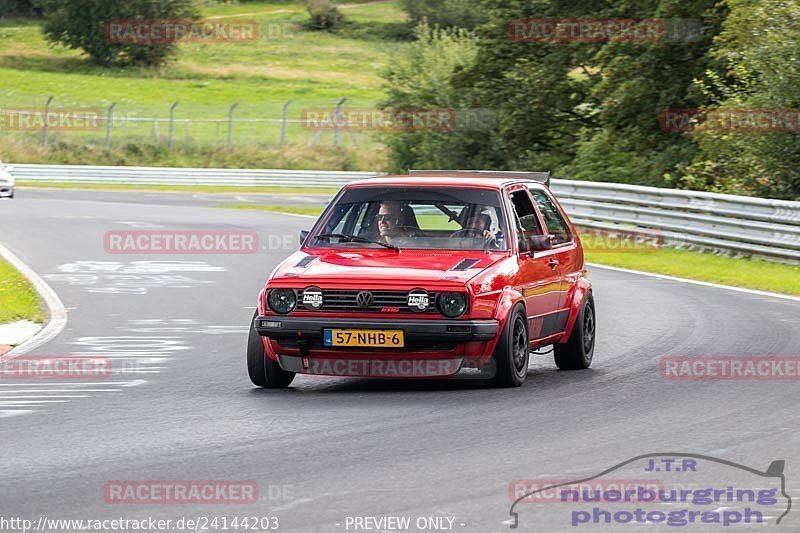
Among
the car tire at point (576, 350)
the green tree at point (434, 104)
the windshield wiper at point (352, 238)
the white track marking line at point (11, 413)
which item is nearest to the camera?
the white track marking line at point (11, 413)

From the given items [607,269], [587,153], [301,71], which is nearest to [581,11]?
[587,153]

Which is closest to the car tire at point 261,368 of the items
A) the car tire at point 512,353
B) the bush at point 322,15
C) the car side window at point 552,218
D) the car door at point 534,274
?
the car tire at point 512,353

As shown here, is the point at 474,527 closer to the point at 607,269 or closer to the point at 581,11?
the point at 607,269

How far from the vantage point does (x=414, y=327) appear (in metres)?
10.2

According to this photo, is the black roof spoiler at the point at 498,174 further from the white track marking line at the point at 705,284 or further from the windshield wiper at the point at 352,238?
the white track marking line at the point at 705,284

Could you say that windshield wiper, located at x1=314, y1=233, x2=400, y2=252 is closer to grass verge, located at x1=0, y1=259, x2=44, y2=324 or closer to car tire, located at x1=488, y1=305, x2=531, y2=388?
car tire, located at x1=488, y1=305, x2=531, y2=388

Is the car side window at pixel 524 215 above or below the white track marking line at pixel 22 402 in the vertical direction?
above

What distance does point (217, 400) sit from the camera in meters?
10.4

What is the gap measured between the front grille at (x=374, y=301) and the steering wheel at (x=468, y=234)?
1124 mm

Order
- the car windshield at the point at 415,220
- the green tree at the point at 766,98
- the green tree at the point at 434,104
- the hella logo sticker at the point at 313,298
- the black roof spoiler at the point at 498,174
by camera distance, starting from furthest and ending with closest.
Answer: the green tree at the point at 434,104 < the green tree at the point at 766,98 < the black roof spoiler at the point at 498,174 < the car windshield at the point at 415,220 < the hella logo sticker at the point at 313,298

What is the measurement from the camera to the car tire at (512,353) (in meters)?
10.4

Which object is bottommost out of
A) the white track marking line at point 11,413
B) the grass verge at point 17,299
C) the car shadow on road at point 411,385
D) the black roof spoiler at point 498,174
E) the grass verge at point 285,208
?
the grass verge at point 285,208

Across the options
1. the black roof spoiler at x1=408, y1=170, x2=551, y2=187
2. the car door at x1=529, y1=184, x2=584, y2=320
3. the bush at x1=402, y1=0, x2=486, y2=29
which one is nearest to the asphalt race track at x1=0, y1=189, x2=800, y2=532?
the car door at x1=529, y1=184, x2=584, y2=320

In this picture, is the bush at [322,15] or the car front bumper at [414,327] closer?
the car front bumper at [414,327]
